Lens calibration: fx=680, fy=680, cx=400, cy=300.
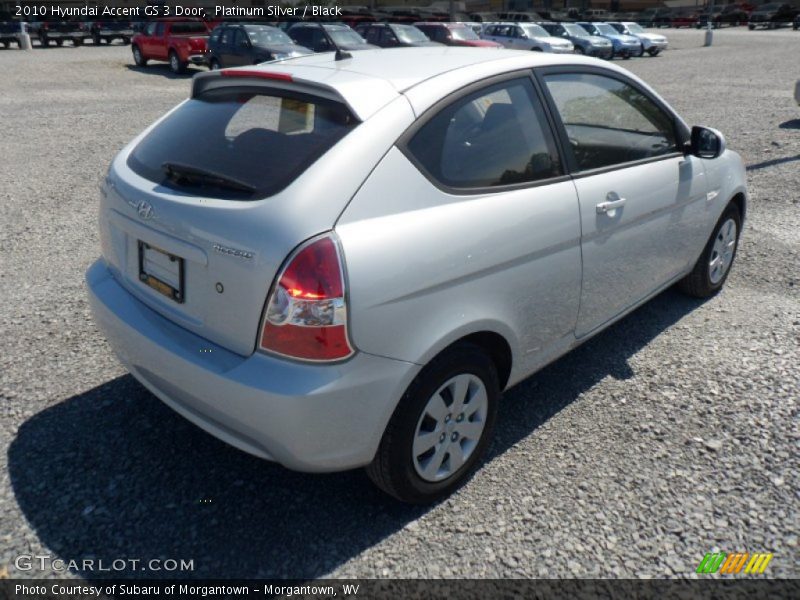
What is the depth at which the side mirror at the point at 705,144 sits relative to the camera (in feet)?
13.0

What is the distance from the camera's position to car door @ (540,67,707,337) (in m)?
3.25

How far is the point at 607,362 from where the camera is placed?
13.2 ft

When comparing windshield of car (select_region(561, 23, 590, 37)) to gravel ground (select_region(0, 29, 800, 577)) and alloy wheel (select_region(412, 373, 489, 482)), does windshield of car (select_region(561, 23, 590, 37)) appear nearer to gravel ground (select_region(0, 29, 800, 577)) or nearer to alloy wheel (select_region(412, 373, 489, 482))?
gravel ground (select_region(0, 29, 800, 577))

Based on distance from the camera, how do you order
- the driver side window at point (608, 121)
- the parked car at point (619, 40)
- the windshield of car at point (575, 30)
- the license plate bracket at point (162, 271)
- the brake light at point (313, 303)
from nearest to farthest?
the brake light at point (313, 303)
the license plate bracket at point (162, 271)
the driver side window at point (608, 121)
the windshield of car at point (575, 30)
the parked car at point (619, 40)

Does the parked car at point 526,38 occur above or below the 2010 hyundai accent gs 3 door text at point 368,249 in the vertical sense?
above

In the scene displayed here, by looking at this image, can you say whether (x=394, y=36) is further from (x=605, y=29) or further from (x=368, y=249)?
(x=368, y=249)

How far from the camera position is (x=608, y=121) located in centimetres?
383

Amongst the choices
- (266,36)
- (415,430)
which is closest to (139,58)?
(266,36)

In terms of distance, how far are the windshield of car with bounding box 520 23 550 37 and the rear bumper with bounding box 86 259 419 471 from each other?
26.6 metres

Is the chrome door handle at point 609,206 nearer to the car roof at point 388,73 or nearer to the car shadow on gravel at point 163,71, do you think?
the car roof at point 388,73

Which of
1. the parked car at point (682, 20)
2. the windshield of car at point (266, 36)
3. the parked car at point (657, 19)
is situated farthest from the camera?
the parked car at point (657, 19)

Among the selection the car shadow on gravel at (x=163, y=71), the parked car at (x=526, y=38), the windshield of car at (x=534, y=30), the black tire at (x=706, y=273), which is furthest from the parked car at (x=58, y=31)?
the black tire at (x=706, y=273)

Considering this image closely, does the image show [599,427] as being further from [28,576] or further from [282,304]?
[28,576]

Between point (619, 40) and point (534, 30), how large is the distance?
4.43 m
